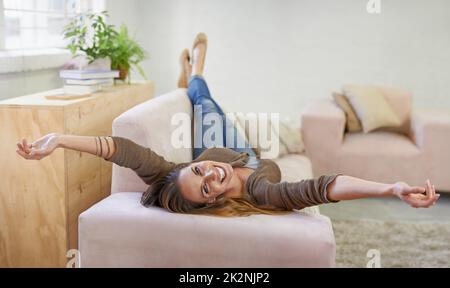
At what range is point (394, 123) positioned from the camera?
380 cm

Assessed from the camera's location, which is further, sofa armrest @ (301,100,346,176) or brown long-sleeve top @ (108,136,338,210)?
sofa armrest @ (301,100,346,176)

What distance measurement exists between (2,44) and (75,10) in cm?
93

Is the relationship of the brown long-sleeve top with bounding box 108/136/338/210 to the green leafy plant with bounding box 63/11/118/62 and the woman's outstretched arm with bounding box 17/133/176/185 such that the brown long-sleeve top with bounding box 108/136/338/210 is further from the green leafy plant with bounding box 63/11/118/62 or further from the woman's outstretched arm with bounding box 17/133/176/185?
the green leafy plant with bounding box 63/11/118/62

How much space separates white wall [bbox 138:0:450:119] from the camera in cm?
454

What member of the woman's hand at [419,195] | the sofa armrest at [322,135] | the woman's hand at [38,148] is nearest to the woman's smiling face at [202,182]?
the woman's hand at [38,148]

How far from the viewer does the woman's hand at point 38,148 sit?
1548mm

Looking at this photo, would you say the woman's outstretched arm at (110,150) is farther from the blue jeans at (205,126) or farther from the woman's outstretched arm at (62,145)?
the blue jeans at (205,126)

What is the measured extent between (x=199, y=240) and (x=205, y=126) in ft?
2.66

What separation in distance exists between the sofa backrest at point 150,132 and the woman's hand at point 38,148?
36 cm

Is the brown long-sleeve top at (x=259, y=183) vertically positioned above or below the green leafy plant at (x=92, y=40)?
below

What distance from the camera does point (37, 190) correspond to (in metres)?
2.08

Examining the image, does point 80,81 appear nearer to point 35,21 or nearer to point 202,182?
point 35,21

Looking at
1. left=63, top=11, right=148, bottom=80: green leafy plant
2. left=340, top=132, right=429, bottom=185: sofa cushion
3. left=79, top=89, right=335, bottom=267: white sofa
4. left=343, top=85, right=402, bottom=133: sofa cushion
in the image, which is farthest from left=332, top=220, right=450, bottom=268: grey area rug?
left=63, top=11, right=148, bottom=80: green leafy plant

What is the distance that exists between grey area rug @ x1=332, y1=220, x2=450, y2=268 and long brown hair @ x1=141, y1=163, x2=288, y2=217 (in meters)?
0.92
